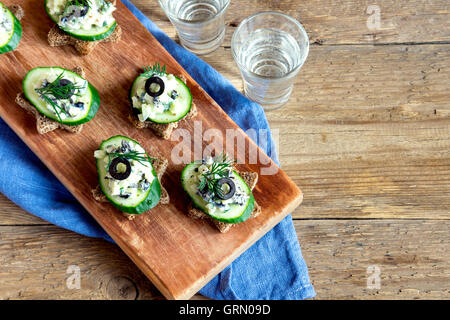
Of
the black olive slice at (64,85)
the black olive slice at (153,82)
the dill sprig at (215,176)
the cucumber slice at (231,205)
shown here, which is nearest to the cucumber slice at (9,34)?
the black olive slice at (64,85)

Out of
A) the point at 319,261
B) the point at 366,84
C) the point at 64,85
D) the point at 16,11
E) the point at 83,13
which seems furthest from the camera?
the point at 366,84

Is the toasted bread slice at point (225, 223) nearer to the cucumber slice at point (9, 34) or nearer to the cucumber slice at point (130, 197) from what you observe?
the cucumber slice at point (130, 197)

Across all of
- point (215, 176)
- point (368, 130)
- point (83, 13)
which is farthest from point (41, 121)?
point (368, 130)

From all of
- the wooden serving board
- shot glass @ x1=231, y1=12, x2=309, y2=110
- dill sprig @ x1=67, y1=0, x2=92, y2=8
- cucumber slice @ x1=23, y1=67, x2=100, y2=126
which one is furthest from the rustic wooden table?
cucumber slice @ x1=23, y1=67, x2=100, y2=126

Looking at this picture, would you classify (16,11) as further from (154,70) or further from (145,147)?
(145,147)

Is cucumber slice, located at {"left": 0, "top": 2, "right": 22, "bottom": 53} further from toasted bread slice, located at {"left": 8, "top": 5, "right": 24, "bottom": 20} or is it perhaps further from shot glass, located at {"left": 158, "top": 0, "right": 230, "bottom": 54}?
shot glass, located at {"left": 158, "top": 0, "right": 230, "bottom": 54}

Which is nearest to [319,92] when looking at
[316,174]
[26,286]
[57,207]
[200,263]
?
[316,174]
